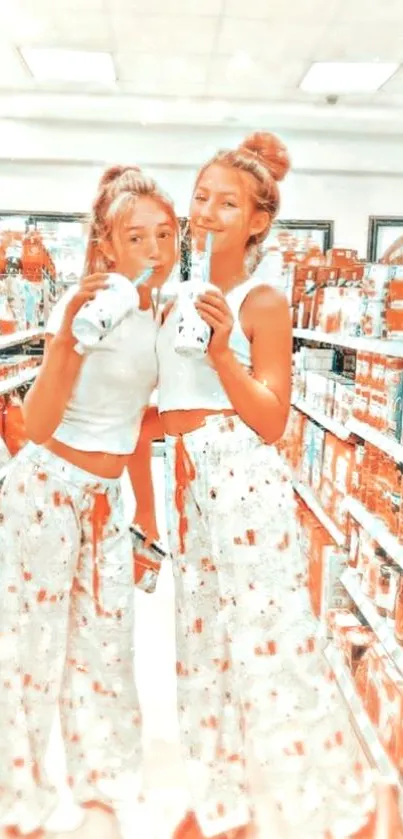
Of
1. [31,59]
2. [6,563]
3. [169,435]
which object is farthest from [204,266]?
[6,563]

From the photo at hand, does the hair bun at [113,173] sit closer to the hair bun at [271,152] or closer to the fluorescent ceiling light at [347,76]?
the hair bun at [271,152]

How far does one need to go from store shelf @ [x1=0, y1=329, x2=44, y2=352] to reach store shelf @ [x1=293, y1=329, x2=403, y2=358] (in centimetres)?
59

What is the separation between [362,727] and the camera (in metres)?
2.21

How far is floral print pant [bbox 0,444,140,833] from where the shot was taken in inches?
71.5

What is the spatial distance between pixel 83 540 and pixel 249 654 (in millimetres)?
463

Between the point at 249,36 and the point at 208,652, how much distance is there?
1.37 meters

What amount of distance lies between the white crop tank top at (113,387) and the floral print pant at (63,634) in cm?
8

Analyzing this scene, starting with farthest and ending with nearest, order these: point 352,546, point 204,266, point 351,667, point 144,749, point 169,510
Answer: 1. point 352,546
2. point 351,667
3. point 144,749
4. point 169,510
5. point 204,266

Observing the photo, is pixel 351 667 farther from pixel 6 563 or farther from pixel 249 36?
pixel 249 36

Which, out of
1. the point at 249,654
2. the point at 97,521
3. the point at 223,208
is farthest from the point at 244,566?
the point at 223,208

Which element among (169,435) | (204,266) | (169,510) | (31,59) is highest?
(31,59)

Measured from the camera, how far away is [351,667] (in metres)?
2.33

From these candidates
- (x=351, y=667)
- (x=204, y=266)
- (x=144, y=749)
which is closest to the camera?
(x=204, y=266)

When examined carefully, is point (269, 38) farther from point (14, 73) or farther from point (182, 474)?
point (182, 474)
